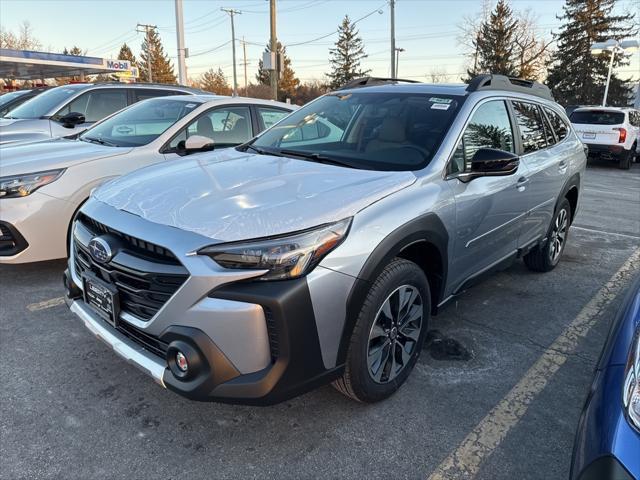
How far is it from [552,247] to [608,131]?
1174cm

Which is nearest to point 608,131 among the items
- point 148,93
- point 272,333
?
point 148,93

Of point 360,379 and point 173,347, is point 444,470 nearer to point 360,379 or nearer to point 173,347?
point 360,379

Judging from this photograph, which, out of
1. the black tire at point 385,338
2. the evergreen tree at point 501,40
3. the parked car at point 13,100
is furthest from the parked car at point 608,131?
the evergreen tree at point 501,40

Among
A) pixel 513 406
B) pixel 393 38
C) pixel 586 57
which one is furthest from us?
pixel 586 57

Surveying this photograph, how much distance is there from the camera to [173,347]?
2.04 metres

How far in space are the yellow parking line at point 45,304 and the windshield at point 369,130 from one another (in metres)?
1.99

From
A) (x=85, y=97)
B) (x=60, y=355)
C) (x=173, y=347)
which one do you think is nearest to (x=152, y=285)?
(x=173, y=347)

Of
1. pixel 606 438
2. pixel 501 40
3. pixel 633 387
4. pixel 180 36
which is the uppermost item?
pixel 501 40

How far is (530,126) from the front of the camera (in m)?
4.07

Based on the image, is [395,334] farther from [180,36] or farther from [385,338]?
[180,36]

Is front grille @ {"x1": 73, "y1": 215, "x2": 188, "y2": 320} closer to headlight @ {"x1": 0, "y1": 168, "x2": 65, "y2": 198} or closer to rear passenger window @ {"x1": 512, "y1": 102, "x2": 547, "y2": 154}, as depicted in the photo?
headlight @ {"x1": 0, "y1": 168, "x2": 65, "y2": 198}

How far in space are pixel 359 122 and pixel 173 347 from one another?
6.99 ft

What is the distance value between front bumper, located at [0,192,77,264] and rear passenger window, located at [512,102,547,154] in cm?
373

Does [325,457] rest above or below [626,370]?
below
